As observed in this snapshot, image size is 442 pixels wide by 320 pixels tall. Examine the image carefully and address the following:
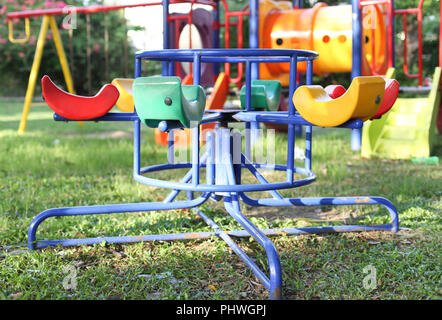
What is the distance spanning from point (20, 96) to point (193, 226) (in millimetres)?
16141

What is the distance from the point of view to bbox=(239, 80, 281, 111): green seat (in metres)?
2.94

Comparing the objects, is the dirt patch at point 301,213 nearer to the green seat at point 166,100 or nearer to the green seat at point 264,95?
the green seat at point 264,95

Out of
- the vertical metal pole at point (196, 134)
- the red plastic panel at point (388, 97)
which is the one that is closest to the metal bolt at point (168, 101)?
the vertical metal pole at point (196, 134)

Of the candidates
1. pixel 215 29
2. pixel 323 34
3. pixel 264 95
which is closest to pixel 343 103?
pixel 264 95

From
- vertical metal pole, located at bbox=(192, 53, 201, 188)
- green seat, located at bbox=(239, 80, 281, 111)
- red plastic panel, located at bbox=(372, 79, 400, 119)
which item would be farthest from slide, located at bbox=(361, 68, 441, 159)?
vertical metal pole, located at bbox=(192, 53, 201, 188)

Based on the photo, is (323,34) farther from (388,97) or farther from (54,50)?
(54,50)

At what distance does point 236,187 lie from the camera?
2.18 meters

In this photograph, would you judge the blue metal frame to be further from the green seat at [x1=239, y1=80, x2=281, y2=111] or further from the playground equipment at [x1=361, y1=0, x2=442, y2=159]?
the playground equipment at [x1=361, y1=0, x2=442, y2=159]

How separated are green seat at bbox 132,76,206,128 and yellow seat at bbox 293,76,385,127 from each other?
1.35ft

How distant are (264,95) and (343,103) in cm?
99

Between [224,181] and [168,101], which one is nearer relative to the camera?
[168,101]

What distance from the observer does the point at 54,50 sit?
15.9 metres

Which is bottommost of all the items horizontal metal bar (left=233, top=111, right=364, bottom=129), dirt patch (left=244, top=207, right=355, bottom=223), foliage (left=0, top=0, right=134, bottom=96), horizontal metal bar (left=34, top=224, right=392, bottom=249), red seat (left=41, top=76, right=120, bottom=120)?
dirt patch (left=244, top=207, right=355, bottom=223)
